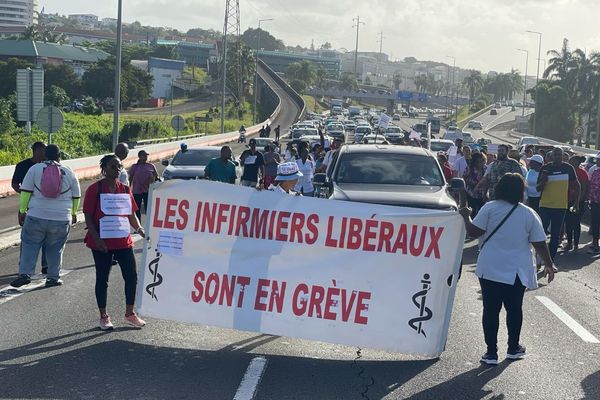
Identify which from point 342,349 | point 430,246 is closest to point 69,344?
point 342,349

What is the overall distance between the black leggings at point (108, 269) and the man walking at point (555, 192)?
26.8 ft

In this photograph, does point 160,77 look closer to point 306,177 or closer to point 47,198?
point 306,177

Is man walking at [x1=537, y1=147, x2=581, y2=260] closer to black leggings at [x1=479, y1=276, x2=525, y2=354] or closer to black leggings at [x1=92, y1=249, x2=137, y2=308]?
black leggings at [x1=479, y1=276, x2=525, y2=354]

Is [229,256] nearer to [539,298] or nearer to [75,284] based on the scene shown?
[75,284]

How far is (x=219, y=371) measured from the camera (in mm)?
7906

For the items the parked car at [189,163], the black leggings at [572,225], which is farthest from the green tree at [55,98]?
the black leggings at [572,225]

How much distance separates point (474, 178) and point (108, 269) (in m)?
10.6

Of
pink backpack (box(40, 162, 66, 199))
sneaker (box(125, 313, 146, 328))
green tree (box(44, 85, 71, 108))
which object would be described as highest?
pink backpack (box(40, 162, 66, 199))

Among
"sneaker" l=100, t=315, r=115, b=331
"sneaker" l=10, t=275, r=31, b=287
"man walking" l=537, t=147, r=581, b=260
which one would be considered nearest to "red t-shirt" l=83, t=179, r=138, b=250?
"sneaker" l=100, t=315, r=115, b=331

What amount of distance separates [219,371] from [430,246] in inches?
86.1

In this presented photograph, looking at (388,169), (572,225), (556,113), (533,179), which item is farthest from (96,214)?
(556,113)

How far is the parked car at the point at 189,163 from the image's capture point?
24.2 metres

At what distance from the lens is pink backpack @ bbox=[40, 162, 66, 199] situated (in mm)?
11031

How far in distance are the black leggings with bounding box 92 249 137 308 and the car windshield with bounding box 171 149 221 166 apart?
15.6 metres
